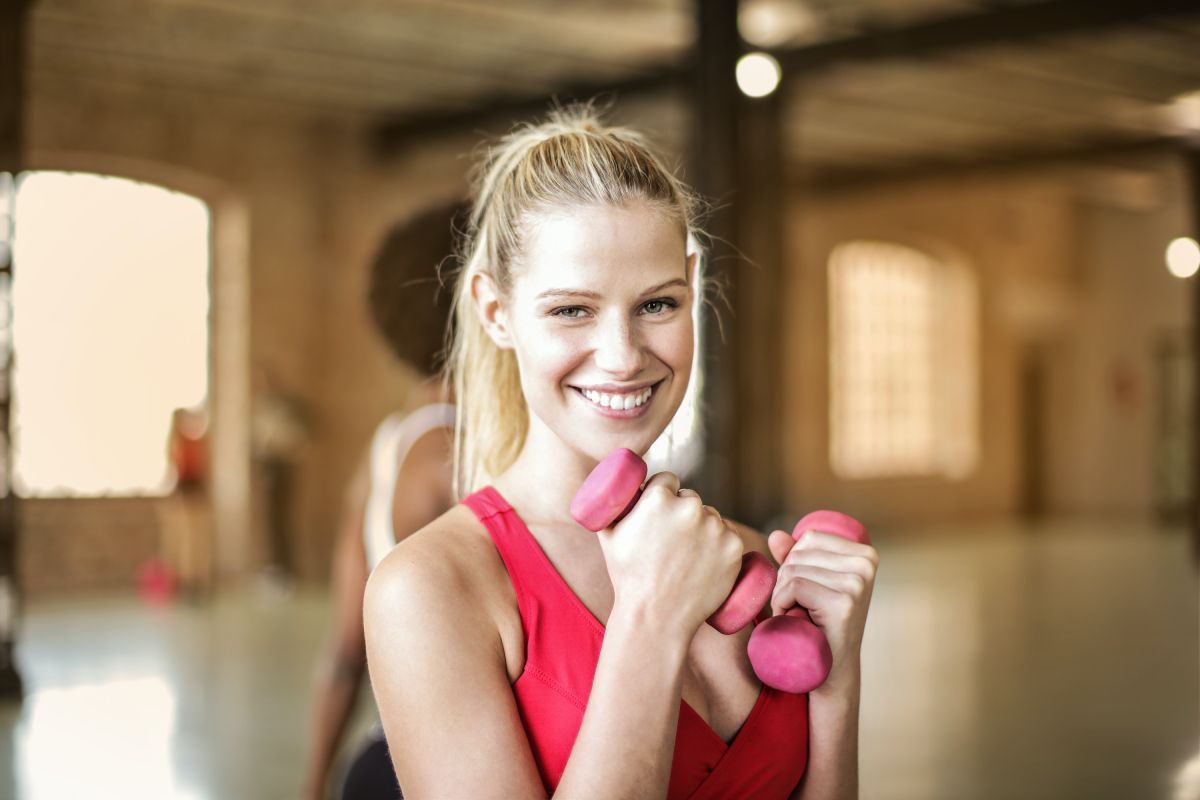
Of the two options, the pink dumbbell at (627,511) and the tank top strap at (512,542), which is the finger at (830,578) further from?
the tank top strap at (512,542)

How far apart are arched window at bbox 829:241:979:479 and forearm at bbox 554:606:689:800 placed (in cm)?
1638

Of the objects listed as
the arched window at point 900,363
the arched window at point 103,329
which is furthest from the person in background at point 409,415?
the arched window at point 900,363

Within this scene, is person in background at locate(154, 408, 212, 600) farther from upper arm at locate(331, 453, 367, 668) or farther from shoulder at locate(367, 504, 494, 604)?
shoulder at locate(367, 504, 494, 604)

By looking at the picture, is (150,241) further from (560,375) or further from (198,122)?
(560,375)

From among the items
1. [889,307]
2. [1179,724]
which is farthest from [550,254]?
[889,307]

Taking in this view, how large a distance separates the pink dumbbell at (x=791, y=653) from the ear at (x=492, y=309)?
39 cm

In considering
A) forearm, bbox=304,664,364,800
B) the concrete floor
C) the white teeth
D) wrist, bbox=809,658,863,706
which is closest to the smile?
the white teeth

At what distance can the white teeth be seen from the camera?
1.25m

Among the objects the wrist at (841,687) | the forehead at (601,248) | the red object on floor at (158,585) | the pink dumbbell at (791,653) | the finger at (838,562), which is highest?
the forehead at (601,248)

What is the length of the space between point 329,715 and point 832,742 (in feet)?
6.28

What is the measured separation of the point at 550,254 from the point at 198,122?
40.0 feet

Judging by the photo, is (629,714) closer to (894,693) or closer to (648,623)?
(648,623)

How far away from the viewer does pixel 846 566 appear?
1.25 metres

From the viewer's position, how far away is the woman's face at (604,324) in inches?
48.4
